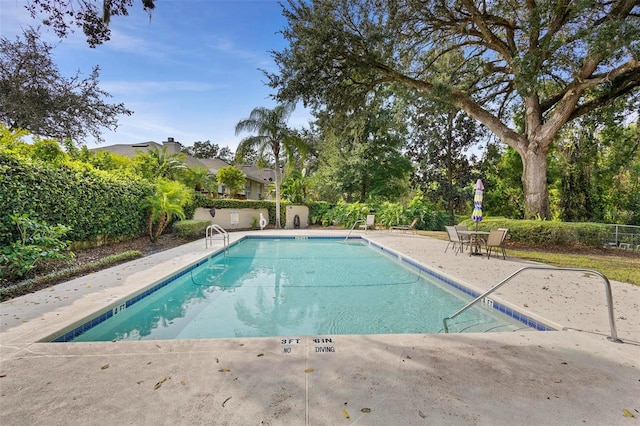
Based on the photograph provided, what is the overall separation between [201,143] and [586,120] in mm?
50010

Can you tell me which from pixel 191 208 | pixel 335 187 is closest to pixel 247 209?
pixel 191 208

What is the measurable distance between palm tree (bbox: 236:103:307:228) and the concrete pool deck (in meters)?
14.8

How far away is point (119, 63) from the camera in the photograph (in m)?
10.9

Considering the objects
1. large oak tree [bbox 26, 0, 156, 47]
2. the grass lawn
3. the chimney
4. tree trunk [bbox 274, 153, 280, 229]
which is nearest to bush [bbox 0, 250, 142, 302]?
large oak tree [bbox 26, 0, 156, 47]

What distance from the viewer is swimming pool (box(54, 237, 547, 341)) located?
435 cm

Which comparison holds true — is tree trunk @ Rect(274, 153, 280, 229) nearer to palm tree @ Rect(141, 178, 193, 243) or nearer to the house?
the house

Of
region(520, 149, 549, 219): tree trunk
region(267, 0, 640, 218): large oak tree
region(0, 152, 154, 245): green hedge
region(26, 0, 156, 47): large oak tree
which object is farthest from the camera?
region(520, 149, 549, 219): tree trunk

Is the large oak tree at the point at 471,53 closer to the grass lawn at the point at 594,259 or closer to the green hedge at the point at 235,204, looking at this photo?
the grass lawn at the point at 594,259

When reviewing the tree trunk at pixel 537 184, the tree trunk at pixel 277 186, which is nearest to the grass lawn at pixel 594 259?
the tree trunk at pixel 537 184

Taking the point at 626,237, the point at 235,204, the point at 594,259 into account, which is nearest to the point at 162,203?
the point at 235,204

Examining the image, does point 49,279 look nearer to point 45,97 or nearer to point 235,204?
point 45,97

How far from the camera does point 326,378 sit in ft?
8.36

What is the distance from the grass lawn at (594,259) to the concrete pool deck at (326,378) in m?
4.05

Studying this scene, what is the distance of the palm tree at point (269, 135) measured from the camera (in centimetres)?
1756
